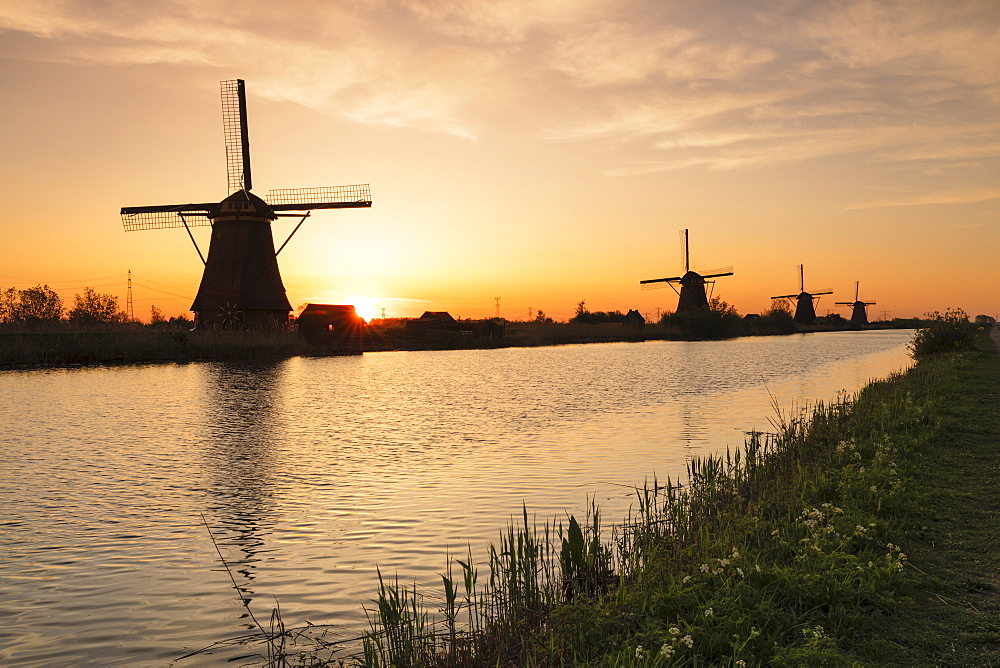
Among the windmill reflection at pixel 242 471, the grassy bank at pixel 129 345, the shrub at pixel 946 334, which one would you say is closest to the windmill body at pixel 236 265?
the grassy bank at pixel 129 345

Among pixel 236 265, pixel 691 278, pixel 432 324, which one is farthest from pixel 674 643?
pixel 691 278

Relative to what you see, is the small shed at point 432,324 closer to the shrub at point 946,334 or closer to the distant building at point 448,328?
the distant building at point 448,328

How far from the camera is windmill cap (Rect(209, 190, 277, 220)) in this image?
164 ft

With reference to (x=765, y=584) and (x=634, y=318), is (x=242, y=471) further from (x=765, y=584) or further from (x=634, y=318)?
(x=634, y=318)

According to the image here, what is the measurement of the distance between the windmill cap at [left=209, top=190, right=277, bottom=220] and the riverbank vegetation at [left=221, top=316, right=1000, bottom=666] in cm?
4623

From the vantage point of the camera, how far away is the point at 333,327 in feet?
216

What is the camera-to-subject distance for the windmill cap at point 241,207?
164 feet

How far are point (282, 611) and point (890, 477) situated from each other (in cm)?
748

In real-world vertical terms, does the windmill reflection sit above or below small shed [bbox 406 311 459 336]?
below

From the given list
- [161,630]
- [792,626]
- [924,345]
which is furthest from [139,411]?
[924,345]

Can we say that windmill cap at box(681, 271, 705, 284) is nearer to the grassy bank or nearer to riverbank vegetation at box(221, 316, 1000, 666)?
the grassy bank

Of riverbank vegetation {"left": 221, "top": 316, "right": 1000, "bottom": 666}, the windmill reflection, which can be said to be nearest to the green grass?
riverbank vegetation {"left": 221, "top": 316, "right": 1000, "bottom": 666}

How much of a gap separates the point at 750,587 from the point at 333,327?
62680mm

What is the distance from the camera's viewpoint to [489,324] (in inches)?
3310
